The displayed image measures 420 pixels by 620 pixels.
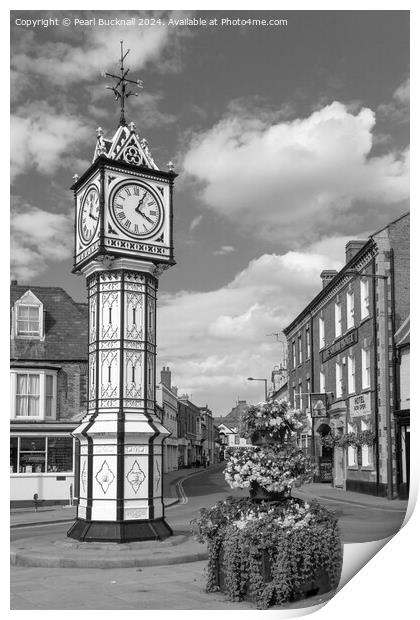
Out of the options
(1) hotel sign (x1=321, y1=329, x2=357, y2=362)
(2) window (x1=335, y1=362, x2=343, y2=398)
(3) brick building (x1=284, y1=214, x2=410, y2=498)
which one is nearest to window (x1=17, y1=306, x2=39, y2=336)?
(3) brick building (x1=284, y1=214, x2=410, y2=498)

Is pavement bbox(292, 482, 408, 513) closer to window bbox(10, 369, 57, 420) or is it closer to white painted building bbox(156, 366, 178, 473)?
white painted building bbox(156, 366, 178, 473)

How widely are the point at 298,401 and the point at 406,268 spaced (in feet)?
43.5

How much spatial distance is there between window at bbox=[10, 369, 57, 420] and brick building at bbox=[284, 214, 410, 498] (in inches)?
276

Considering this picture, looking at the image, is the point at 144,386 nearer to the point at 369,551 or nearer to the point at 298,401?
the point at 369,551

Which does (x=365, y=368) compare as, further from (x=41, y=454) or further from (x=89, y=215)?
(x=89, y=215)

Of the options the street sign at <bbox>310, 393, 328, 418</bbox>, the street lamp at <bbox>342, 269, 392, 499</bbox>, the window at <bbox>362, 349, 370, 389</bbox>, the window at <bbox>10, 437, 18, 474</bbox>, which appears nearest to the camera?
the street lamp at <bbox>342, 269, 392, 499</bbox>

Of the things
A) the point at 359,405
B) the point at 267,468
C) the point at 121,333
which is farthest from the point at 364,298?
the point at 267,468

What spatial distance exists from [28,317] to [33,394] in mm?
2064

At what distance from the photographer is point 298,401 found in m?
32.9

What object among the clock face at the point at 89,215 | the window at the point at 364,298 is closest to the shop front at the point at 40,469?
the window at the point at 364,298

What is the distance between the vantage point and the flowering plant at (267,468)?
7.75 meters

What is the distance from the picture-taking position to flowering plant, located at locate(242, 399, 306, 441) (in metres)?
7.93

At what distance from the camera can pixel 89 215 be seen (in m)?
10.8
